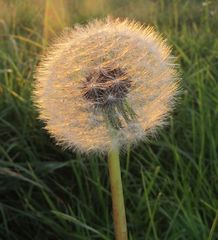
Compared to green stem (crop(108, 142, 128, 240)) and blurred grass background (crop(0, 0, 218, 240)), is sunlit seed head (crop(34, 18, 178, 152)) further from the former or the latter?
blurred grass background (crop(0, 0, 218, 240))

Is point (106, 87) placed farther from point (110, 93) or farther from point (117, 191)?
point (117, 191)

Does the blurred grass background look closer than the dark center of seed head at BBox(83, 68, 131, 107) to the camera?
No

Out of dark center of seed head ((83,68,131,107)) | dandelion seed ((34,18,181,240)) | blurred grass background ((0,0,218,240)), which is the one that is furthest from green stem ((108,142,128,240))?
blurred grass background ((0,0,218,240))

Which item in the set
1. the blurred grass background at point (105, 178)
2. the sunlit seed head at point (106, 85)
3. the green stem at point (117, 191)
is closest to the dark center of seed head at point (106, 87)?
the sunlit seed head at point (106, 85)

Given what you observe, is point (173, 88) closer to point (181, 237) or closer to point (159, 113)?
point (159, 113)

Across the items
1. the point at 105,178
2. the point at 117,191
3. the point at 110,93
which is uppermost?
the point at 110,93

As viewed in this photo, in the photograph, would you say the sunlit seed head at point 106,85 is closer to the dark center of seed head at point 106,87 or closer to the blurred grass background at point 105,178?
the dark center of seed head at point 106,87

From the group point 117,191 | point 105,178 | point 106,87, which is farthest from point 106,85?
point 105,178
